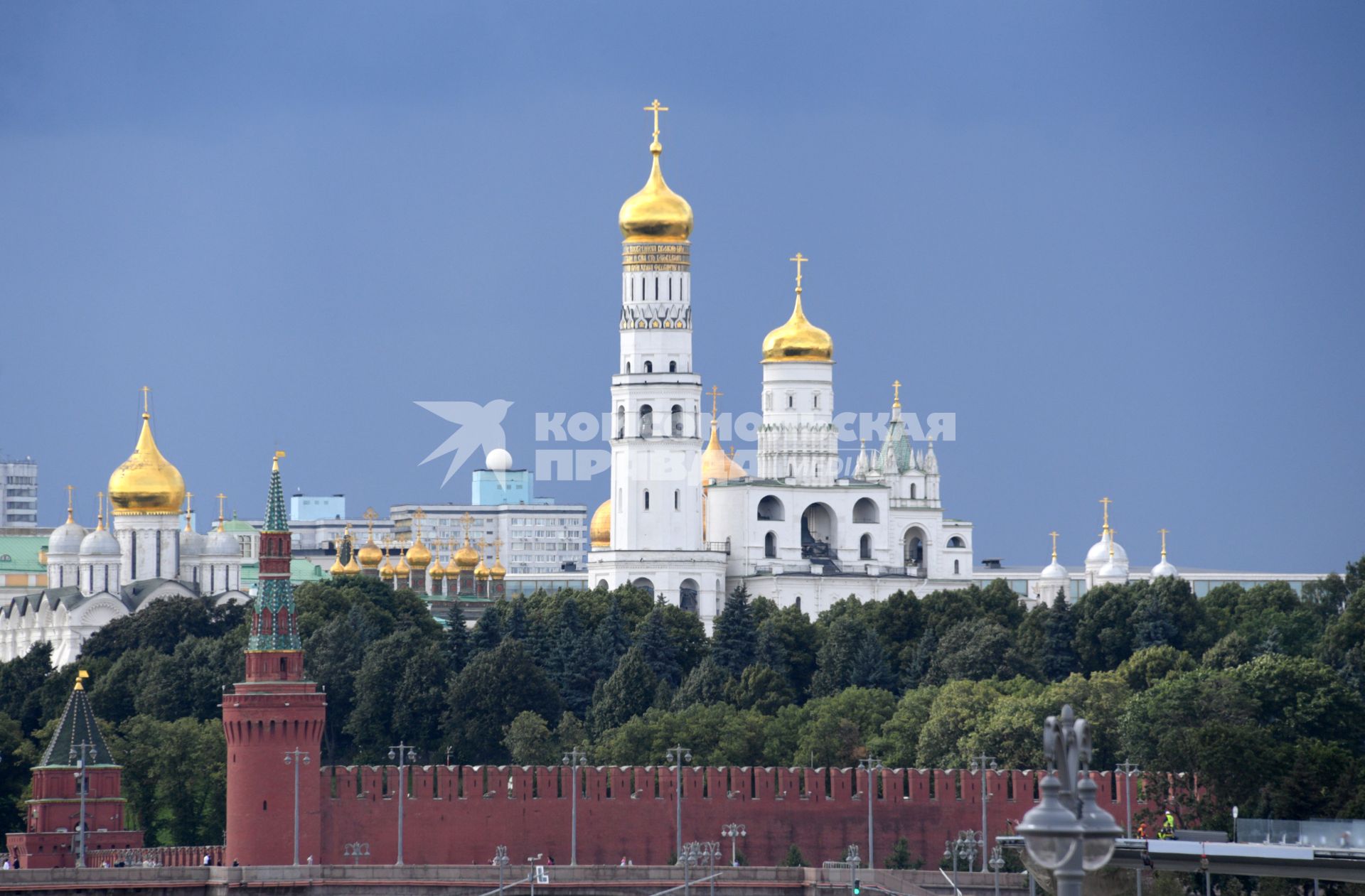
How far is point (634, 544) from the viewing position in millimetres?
114750

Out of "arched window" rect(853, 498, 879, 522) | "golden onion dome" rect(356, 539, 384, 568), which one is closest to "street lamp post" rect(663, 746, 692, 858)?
"arched window" rect(853, 498, 879, 522)

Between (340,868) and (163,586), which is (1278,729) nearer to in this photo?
(340,868)

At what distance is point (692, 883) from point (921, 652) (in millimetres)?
27421

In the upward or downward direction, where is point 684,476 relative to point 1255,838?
upward

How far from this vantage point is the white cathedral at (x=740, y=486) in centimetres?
11388

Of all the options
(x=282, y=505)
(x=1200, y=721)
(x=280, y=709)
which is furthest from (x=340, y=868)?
(x=1200, y=721)

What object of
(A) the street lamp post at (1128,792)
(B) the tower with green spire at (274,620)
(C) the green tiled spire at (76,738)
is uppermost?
(B) the tower with green spire at (274,620)

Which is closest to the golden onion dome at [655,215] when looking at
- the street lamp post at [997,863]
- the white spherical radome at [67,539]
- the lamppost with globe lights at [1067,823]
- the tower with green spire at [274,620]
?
the white spherical radome at [67,539]

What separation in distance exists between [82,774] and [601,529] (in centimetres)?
4868

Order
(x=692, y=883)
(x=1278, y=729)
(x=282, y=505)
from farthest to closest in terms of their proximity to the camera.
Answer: (x=282, y=505) < (x=1278, y=729) < (x=692, y=883)

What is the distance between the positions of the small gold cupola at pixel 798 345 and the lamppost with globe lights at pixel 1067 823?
91.9 metres

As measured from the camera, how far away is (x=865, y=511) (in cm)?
12069

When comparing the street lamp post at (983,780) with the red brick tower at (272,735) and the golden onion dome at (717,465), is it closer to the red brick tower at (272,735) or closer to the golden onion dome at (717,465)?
the red brick tower at (272,735)

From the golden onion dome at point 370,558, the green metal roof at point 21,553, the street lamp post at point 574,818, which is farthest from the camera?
the green metal roof at point 21,553
